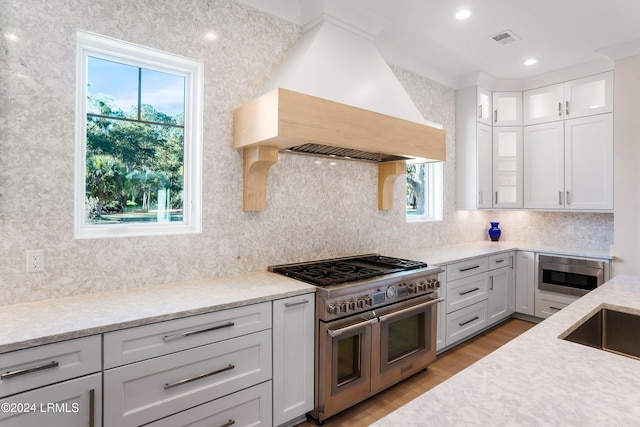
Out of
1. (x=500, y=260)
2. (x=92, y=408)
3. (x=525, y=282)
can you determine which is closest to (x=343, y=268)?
(x=92, y=408)

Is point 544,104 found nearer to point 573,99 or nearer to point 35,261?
point 573,99

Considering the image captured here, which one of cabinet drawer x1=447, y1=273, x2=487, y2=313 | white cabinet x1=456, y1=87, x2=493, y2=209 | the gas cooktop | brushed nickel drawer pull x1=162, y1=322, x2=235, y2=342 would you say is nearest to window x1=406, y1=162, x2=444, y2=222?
white cabinet x1=456, y1=87, x2=493, y2=209

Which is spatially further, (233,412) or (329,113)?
(329,113)

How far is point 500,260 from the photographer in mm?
3771

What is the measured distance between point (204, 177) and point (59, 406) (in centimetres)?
136

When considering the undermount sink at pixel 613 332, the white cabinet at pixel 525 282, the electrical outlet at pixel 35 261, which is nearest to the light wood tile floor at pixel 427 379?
the white cabinet at pixel 525 282

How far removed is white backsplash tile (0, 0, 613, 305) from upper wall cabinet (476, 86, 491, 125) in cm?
97

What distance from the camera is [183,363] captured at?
165 cm

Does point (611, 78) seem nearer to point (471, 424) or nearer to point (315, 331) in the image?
point (315, 331)

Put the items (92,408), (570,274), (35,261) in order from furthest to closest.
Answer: (570,274)
(35,261)
(92,408)

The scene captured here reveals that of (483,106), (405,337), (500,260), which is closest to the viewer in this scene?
(405,337)

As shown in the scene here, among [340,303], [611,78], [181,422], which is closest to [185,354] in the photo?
[181,422]

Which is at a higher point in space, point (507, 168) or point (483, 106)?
point (483, 106)

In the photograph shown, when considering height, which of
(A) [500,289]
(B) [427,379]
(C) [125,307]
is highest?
(C) [125,307]
